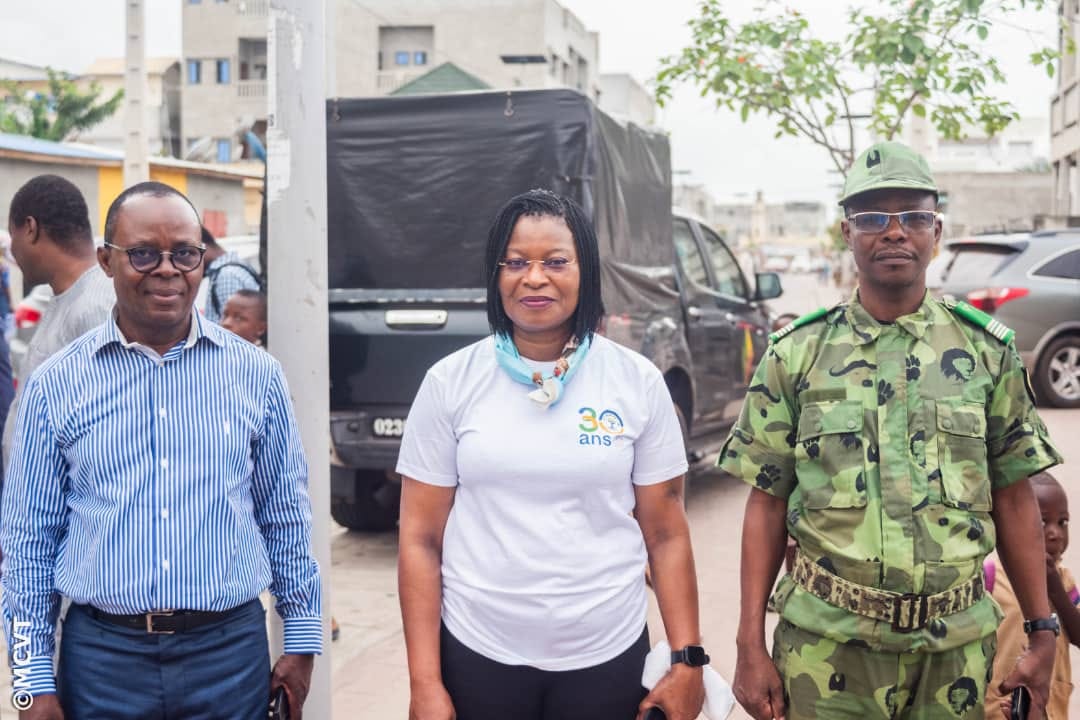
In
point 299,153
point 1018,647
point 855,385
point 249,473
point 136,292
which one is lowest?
point 1018,647

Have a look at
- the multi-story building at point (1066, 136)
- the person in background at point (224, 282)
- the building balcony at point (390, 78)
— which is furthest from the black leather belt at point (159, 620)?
the building balcony at point (390, 78)

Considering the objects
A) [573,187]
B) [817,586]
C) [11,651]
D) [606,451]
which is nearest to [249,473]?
[11,651]

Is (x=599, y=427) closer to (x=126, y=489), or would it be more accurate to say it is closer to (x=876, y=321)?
(x=876, y=321)

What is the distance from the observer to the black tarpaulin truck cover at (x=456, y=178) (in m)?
6.79

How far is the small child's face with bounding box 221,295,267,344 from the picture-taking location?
5.93m

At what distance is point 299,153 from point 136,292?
1.18 m

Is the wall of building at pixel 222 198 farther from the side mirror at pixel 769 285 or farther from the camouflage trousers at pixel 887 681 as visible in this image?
the camouflage trousers at pixel 887 681

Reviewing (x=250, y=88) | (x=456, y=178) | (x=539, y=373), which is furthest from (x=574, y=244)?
(x=250, y=88)

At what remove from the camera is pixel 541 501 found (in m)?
2.52

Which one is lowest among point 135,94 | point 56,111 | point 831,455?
point 831,455

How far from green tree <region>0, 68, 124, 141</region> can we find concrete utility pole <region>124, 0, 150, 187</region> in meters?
19.7

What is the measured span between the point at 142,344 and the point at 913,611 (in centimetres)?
170

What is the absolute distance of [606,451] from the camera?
2541 mm

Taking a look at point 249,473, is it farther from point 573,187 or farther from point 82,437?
point 573,187
